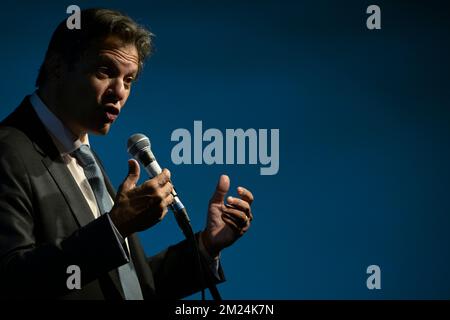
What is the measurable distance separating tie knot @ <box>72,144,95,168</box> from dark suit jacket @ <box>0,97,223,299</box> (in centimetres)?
8

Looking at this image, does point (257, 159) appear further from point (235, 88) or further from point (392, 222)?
point (392, 222)

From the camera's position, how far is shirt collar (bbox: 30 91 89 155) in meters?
1.56

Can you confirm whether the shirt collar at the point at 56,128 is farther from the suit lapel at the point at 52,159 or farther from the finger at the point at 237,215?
the finger at the point at 237,215

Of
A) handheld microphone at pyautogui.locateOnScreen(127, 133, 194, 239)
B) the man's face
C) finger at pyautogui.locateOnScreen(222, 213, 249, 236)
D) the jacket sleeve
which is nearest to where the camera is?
the jacket sleeve

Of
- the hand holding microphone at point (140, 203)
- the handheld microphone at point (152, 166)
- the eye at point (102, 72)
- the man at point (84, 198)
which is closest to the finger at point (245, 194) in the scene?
the man at point (84, 198)

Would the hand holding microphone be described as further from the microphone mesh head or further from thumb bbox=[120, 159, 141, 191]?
the microphone mesh head

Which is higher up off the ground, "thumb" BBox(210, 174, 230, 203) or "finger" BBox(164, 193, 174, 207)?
"thumb" BBox(210, 174, 230, 203)

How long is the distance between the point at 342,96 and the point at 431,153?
1.41 feet

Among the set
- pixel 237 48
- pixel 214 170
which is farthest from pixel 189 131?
pixel 237 48

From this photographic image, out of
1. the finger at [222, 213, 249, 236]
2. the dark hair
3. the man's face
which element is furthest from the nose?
the finger at [222, 213, 249, 236]

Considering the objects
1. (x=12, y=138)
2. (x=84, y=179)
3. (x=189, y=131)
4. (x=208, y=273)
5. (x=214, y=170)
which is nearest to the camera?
(x=12, y=138)

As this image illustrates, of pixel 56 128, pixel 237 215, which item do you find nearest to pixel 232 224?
pixel 237 215

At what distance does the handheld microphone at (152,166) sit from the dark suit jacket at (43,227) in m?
0.17

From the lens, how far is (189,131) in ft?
7.20
